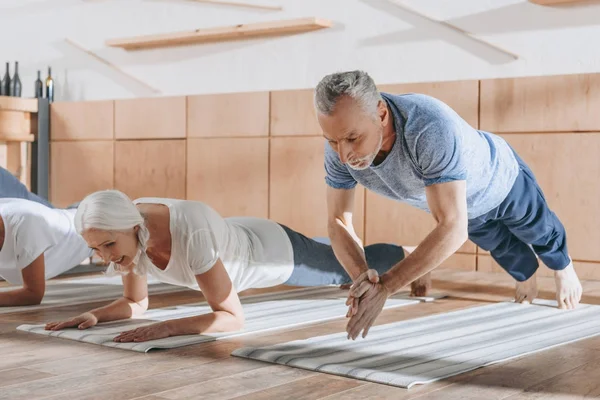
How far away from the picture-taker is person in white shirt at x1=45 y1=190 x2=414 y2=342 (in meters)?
2.48

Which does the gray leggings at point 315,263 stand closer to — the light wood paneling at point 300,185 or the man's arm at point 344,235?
the man's arm at point 344,235

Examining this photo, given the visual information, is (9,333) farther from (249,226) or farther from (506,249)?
(506,249)

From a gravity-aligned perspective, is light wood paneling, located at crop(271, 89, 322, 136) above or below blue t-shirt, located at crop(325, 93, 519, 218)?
above

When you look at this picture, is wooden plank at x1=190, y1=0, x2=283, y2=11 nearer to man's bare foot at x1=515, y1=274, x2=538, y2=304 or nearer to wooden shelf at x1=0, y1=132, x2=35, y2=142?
wooden shelf at x1=0, y1=132, x2=35, y2=142

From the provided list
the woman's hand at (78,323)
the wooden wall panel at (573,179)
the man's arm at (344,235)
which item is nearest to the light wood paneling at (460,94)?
the wooden wall panel at (573,179)

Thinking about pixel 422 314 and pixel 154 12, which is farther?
pixel 154 12

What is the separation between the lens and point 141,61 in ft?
21.2

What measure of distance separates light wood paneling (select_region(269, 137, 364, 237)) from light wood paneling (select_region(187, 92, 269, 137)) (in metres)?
0.22

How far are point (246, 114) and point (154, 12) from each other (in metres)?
1.30

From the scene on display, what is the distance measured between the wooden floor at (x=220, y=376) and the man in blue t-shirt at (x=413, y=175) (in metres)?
0.23

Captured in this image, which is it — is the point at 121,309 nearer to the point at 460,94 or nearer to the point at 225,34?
the point at 460,94

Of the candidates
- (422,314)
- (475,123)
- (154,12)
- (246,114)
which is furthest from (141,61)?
(422,314)

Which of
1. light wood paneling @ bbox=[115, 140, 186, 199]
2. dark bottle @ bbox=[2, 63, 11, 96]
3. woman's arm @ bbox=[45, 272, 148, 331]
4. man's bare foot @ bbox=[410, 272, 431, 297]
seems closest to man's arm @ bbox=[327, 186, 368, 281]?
woman's arm @ bbox=[45, 272, 148, 331]

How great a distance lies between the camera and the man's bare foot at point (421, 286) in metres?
3.71
